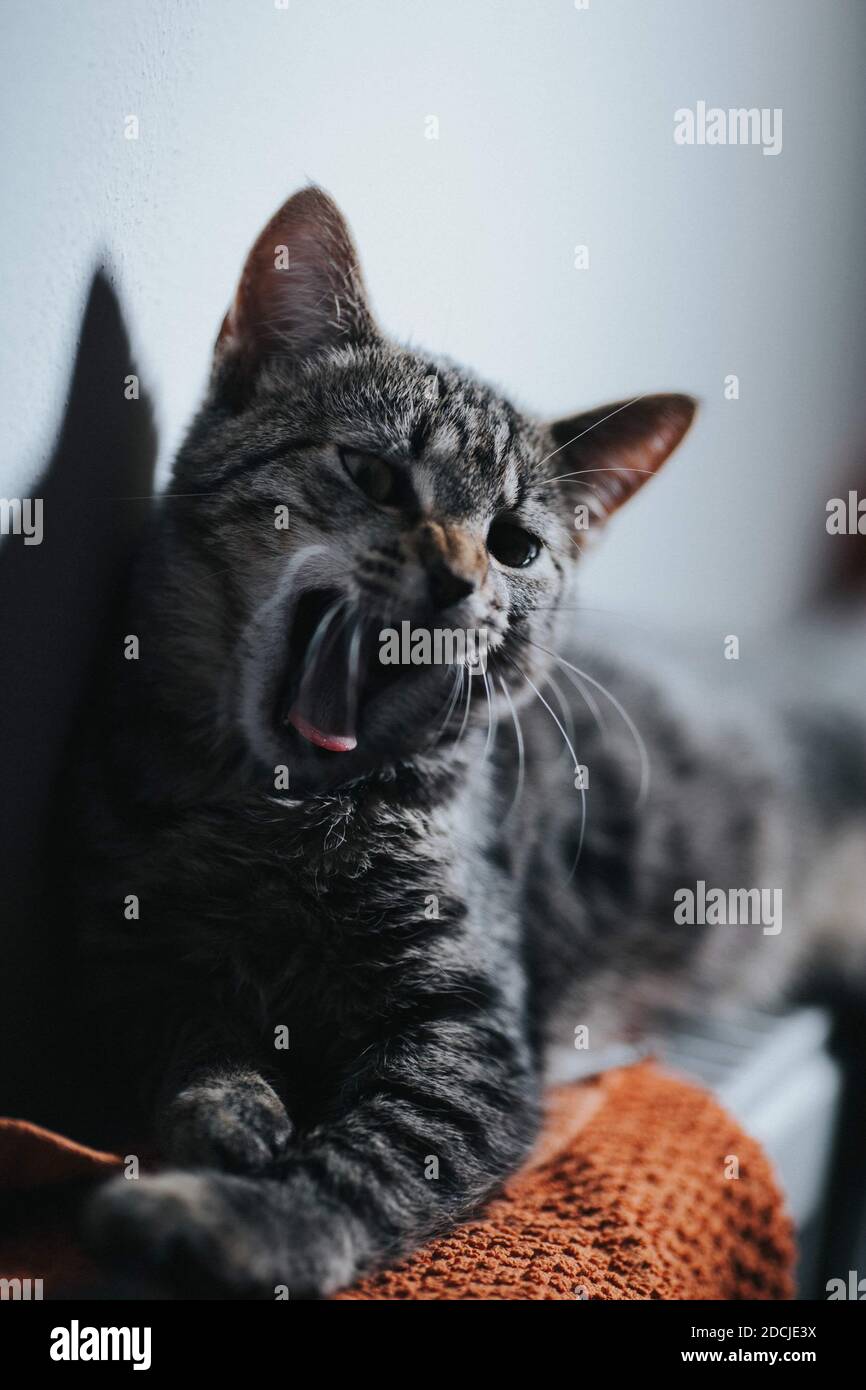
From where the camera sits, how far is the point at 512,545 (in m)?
0.92

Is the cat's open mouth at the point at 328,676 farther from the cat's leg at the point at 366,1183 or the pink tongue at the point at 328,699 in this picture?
the cat's leg at the point at 366,1183

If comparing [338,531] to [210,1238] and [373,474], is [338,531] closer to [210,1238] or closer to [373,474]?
[373,474]

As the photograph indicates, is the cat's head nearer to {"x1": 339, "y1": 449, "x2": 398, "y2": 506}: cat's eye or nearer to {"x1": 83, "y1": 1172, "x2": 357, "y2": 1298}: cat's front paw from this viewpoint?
{"x1": 339, "y1": 449, "x2": 398, "y2": 506}: cat's eye

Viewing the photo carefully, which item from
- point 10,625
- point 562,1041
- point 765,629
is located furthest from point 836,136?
point 10,625

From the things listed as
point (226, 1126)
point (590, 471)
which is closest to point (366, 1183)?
point (226, 1126)

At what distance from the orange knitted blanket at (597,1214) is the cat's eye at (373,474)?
0.53 meters

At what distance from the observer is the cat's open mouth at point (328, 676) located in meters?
0.83

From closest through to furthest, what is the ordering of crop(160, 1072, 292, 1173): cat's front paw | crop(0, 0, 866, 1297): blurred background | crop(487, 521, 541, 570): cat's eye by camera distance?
crop(160, 1072, 292, 1173): cat's front paw < crop(0, 0, 866, 1297): blurred background < crop(487, 521, 541, 570): cat's eye

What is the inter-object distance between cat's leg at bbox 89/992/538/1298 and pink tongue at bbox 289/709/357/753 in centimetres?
22

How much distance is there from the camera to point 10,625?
0.79 m

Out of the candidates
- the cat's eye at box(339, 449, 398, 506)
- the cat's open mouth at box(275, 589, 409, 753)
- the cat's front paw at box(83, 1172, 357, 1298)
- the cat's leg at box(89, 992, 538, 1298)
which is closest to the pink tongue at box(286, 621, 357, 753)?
the cat's open mouth at box(275, 589, 409, 753)

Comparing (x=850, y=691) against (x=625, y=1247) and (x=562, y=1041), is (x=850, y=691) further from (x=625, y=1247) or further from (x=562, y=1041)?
(x=625, y=1247)

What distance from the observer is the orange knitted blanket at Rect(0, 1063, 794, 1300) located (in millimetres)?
718
